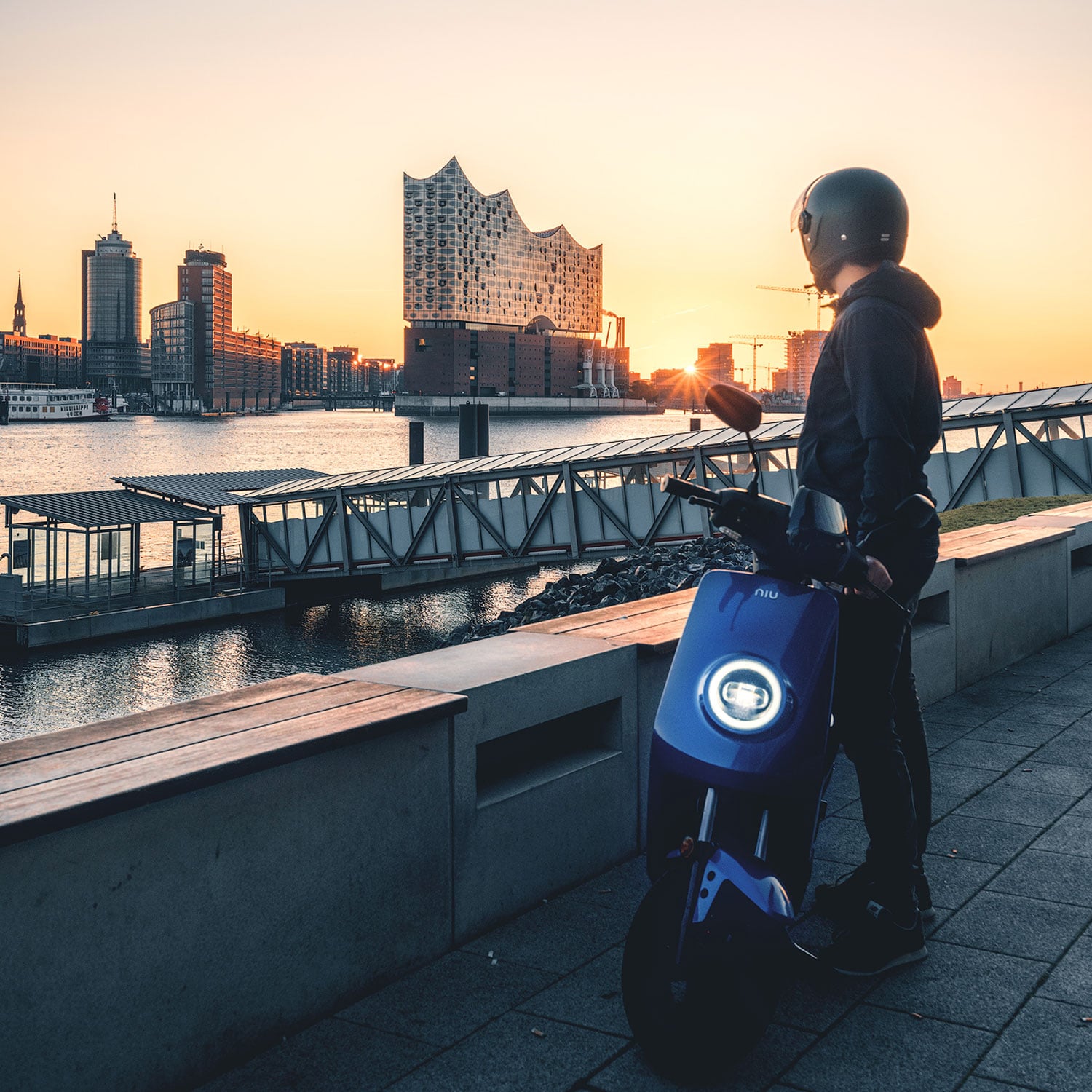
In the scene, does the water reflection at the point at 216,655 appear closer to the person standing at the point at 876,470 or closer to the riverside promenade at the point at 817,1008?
the riverside promenade at the point at 817,1008

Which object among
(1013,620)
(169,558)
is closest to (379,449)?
(169,558)

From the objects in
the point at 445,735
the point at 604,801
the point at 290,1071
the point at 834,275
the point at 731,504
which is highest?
the point at 834,275

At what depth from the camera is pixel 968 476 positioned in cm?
3319

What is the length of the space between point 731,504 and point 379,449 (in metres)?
123

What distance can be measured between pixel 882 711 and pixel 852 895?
0.62 m

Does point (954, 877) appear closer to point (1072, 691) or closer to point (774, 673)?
point (774, 673)

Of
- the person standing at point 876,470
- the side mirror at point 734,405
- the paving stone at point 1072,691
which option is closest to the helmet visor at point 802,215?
the person standing at point 876,470

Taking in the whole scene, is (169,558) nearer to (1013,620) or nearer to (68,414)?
(1013,620)

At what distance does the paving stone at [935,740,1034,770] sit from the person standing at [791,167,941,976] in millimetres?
1872

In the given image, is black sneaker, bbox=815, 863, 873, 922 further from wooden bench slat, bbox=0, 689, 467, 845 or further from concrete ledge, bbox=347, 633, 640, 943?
wooden bench slat, bbox=0, 689, 467, 845

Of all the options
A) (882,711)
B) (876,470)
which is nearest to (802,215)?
(876,470)

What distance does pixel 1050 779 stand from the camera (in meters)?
4.65

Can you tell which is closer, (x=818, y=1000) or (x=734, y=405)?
(x=734, y=405)

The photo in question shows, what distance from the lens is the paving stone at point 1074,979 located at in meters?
2.86
